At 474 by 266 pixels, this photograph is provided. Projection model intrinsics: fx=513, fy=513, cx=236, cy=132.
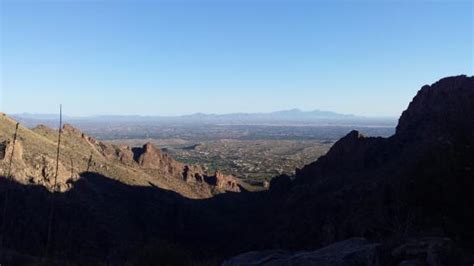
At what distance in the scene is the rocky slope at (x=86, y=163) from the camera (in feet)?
165

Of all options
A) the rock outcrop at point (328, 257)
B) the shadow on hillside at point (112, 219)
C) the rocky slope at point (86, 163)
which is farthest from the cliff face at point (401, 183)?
the rocky slope at point (86, 163)

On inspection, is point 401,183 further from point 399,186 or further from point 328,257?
point 328,257

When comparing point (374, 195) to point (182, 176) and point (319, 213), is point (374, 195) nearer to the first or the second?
point (319, 213)

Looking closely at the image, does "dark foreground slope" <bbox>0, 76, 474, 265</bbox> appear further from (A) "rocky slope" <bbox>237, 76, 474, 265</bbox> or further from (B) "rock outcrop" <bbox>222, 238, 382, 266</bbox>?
(B) "rock outcrop" <bbox>222, 238, 382, 266</bbox>

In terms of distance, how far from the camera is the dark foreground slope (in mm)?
15406

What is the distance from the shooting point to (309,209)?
2064 inches

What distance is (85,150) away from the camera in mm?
73750

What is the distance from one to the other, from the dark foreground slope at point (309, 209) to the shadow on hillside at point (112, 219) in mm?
155

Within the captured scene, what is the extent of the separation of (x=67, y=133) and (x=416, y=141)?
52.8 metres

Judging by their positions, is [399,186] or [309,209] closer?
[399,186]

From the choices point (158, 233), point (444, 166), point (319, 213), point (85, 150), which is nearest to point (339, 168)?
point (319, 213)

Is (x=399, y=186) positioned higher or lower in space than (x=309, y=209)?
higher

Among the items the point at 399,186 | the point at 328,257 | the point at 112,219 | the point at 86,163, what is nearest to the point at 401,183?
the point at 399,186

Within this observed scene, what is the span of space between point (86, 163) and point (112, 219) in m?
16.6
